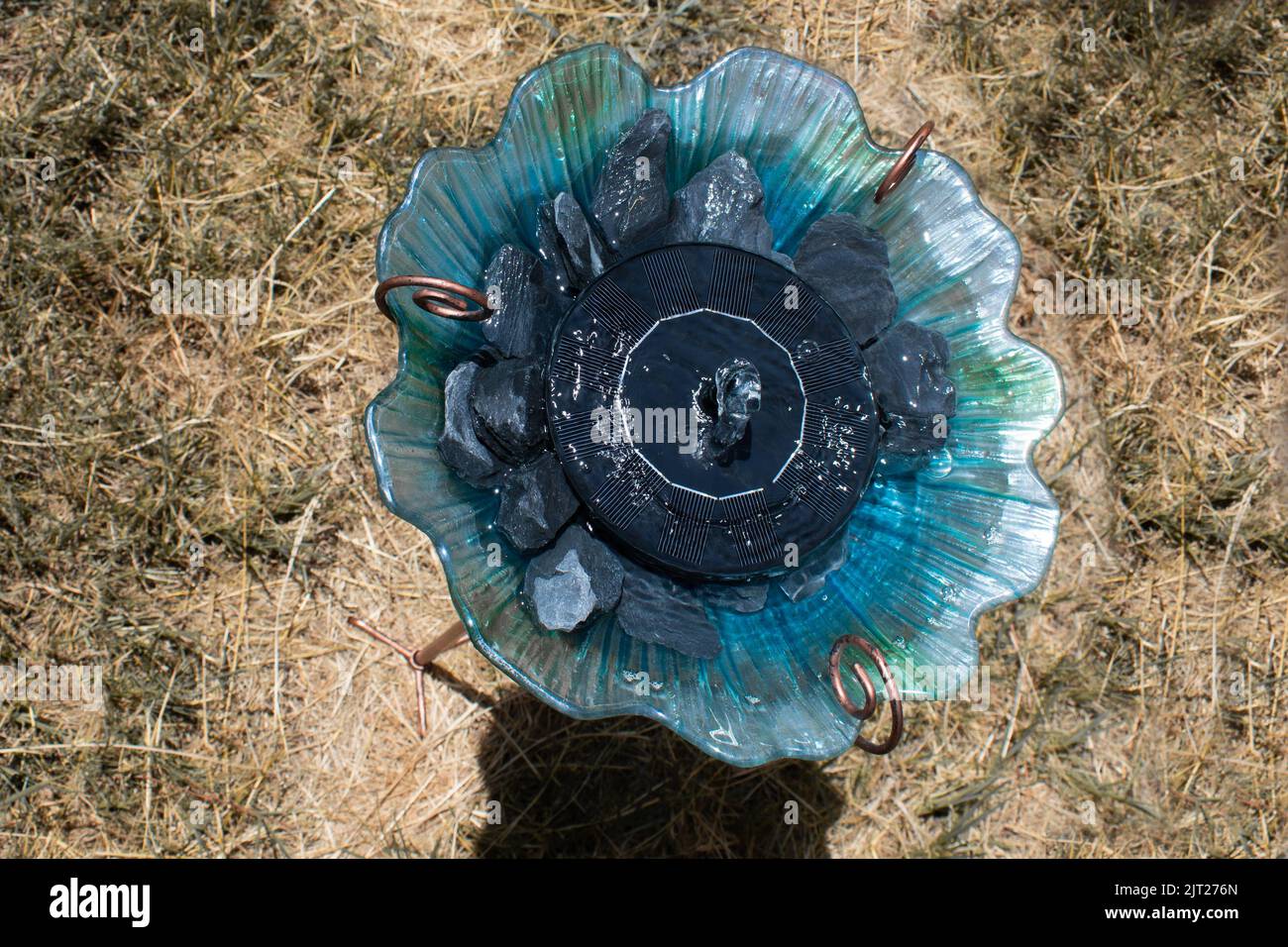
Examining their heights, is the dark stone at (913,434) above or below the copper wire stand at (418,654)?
above

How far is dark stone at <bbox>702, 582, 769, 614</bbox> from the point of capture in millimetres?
2334

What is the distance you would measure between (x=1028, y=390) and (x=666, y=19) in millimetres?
1984

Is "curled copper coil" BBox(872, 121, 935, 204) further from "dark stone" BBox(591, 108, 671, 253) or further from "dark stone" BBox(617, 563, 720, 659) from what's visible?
"dark stone" BBox(617, 563, 720, 659)

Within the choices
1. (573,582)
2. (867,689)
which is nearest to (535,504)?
(573,582)

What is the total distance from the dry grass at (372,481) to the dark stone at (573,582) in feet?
3.61

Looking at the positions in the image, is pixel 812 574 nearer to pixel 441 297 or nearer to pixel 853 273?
pixel 853 273

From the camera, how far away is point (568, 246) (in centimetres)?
234

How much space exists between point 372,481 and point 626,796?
121 cm

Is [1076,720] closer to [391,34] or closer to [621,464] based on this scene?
[621,464]

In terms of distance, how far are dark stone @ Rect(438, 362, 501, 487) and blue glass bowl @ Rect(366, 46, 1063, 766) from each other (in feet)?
0.08

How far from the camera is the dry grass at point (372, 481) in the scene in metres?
3.08

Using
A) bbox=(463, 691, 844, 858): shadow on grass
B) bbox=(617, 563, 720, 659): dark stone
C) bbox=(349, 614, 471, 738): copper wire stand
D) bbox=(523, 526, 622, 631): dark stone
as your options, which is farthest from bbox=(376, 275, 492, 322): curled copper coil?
bbox=(463, 691, 844, 858): shadow on grass

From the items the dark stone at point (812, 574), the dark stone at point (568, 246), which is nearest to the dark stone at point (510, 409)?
the dark stone at point (568, 246)

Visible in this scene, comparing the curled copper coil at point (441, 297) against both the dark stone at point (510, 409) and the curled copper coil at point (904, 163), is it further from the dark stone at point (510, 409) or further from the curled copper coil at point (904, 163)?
the curled copper coil at point (904, 163)
